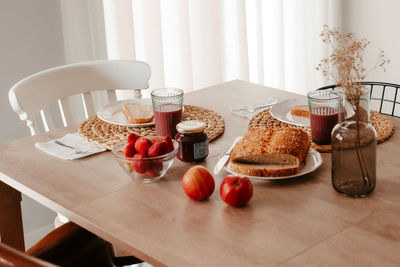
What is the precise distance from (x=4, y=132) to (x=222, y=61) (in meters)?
1.33

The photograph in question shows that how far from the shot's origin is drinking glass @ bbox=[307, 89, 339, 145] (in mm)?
1643

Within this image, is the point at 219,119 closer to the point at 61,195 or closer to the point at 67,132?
the point at 67,132

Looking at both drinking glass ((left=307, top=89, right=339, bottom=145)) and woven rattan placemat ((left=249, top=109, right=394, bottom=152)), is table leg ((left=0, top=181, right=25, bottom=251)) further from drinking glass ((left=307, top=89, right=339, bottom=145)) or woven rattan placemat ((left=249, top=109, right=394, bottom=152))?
drinking glass ((left=307, top=89, right=339, bottom=145))

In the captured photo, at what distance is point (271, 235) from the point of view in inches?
47.2

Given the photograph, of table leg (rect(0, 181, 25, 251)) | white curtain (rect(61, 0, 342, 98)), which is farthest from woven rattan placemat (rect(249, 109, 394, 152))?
white curtain (rect(61, 0, 342, 98))

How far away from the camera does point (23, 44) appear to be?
2.67 m

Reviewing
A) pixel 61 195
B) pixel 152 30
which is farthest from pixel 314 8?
pixel 61 195

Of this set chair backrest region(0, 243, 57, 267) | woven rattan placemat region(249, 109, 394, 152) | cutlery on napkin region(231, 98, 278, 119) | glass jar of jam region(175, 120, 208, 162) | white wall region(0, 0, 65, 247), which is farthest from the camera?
white wall region(0, 0, 65, 247)

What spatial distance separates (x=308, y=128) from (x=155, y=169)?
1.86 feet

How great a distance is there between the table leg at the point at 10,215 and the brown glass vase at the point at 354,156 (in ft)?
3.26

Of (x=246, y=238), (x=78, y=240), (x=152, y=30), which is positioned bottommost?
(x=78, y=240)

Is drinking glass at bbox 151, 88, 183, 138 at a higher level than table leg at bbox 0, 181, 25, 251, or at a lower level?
higher

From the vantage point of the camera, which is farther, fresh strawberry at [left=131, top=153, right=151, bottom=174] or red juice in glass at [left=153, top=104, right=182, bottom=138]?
red juice in glass at [left=153, top=104, right=182, bottom=138]

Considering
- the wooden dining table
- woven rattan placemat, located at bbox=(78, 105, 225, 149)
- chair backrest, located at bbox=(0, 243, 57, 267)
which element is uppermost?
chair backrest, located at bbox=(0, 243, 57, 267)
